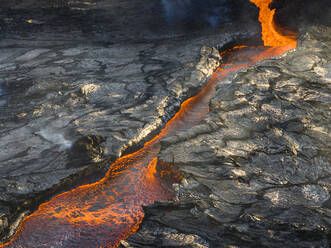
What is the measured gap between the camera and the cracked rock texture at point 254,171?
4.45 ft

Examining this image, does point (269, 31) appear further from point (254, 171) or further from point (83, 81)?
point (254, 171)

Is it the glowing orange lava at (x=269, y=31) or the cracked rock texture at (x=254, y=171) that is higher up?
the glowing orange lava at (x=269, y=31)

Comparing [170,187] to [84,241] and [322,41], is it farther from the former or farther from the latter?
[322,41]

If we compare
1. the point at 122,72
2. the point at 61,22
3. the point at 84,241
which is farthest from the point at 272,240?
the point at 61,22

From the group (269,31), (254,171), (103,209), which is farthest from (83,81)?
(269,31)

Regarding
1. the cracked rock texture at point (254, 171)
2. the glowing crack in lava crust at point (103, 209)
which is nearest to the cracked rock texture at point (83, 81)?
the glowing crack in lava crust at point (103, 209)

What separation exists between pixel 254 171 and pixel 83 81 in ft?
6.08

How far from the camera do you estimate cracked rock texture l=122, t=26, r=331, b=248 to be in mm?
1355

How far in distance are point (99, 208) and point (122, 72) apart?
1.75m

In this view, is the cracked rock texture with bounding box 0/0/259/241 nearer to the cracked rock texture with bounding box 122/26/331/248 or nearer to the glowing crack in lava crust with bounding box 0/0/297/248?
the glowing crack in lava crust with bounding box 0/0/297/248

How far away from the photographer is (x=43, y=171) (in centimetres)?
180

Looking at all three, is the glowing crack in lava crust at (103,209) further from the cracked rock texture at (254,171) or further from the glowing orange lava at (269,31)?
the glowing orange lava at (269,31)

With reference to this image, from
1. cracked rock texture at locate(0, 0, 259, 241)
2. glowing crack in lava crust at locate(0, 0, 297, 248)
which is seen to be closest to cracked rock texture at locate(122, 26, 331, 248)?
glowing crack in lava crust at locate(0, 0, 297, 248)

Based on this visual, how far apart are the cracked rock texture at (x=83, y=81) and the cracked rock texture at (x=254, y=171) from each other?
1.46ft
